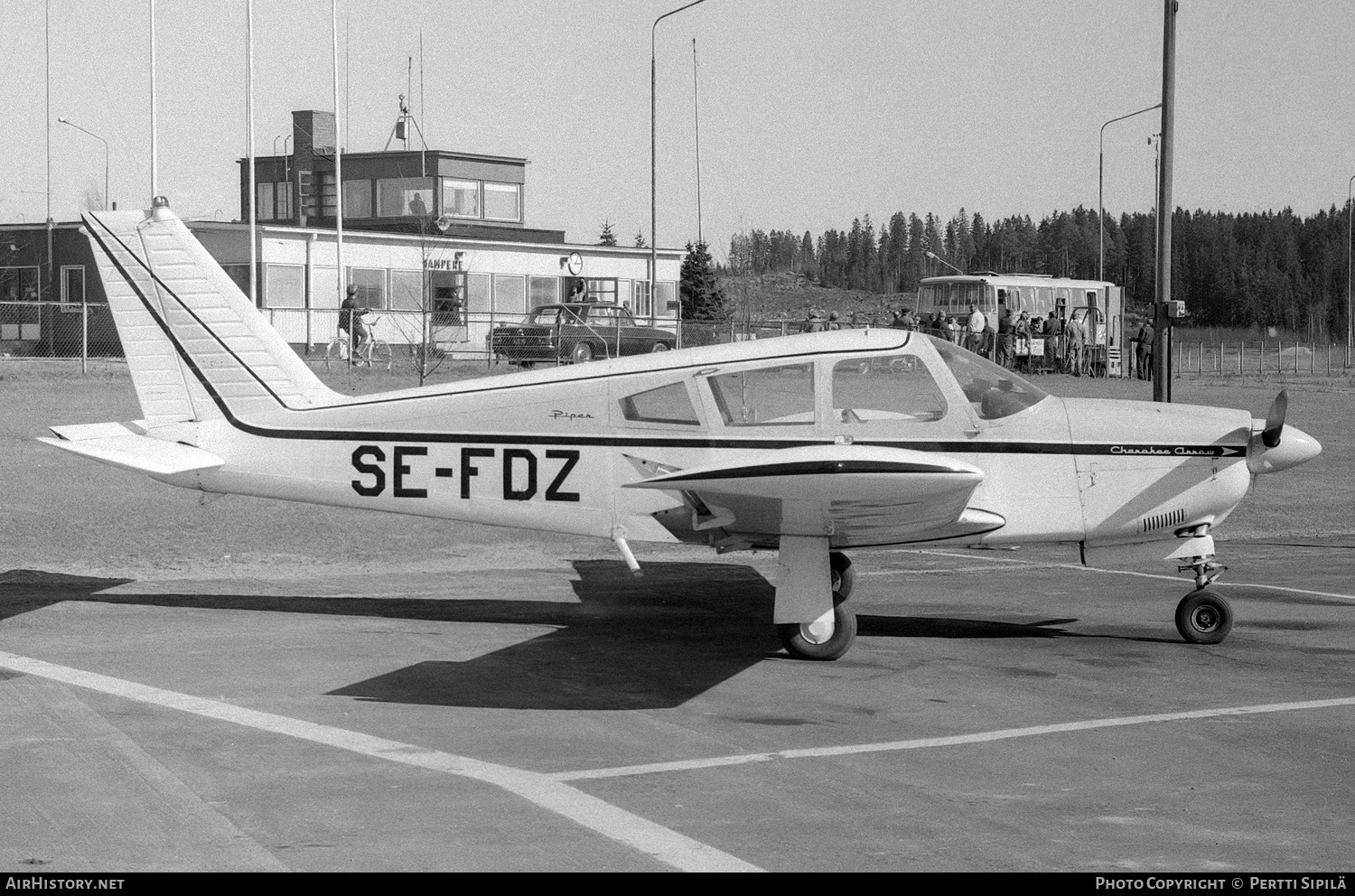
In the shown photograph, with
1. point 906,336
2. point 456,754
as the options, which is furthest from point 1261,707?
point 456,754

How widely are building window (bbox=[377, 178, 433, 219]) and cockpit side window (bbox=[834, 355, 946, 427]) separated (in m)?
46.1

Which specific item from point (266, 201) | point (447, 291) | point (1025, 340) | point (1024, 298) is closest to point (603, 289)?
point (447, 291)

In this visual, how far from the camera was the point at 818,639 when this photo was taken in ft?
32.7

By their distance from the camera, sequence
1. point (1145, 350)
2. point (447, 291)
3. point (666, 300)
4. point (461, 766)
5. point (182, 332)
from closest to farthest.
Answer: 1. point (461, 766)
2. point (182, 332)
3. point (1145, 350)
4. point (447, 291)
5. point (666, 300)

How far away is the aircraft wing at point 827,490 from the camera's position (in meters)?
8.71

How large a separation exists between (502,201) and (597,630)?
48975mm

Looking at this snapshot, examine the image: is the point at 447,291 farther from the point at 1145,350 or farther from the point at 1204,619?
the point at 1204,619

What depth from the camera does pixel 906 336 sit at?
1047cm

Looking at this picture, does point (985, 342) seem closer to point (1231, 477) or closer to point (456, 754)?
point (1231, 477)

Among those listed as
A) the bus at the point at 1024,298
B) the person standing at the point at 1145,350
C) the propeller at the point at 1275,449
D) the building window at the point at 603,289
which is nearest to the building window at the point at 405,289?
the building window at the point at 603,289

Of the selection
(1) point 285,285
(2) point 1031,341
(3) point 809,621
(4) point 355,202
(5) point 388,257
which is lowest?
(3) point 809,621

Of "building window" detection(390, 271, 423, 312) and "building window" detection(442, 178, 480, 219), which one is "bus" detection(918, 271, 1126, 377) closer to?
"building window" detection(442, 178, 480, 219)

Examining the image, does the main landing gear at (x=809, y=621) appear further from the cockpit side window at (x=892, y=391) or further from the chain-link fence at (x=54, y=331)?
the chain-link fence at (x=54, y=331)

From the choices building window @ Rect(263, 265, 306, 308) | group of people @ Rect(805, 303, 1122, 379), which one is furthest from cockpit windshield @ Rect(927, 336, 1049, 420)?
building window @ Rect(263, 265, 306, 308)
